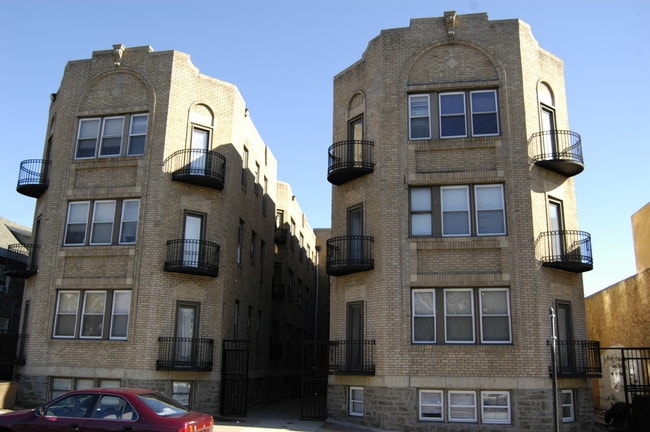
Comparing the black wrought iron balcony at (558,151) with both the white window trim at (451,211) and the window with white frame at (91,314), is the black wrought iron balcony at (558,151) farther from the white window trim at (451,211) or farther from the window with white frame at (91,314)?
the window with white frame at (91,314)

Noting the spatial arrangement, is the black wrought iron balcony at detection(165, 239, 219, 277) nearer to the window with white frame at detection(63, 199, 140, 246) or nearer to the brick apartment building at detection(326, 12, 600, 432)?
the window with white frame at detection(63, 199, 140, 246)

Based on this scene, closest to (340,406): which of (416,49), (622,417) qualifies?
(622,417)

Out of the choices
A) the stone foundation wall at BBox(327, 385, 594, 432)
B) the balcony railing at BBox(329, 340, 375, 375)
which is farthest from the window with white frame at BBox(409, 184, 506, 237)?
the stone foundation wall at BBox(327, 385, 594, 432)

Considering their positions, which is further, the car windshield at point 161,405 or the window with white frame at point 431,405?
the window with white frame at point 431,405

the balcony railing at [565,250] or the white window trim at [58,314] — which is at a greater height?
the balcony railing at [565,250]

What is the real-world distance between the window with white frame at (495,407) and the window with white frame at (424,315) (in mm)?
2180

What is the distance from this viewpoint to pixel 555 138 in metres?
20.0

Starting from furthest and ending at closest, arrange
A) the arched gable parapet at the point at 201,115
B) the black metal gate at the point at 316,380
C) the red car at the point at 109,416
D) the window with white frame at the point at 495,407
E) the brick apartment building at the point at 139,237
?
the arched gable parapet at the point at 201,115 < the brick apartment building at the point at 139,237 < the black metal gate at the point at 316,380 < the window with white frame at the point at 495,407 < the red car at the point at 109,416

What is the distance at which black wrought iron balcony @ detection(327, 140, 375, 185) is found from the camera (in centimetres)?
1988

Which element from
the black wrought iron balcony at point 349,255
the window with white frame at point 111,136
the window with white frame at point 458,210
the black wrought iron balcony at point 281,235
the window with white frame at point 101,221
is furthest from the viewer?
the black wrought iron balcony at point 281,235

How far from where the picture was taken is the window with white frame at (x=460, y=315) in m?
18.0

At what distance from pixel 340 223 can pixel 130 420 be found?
11478 mm

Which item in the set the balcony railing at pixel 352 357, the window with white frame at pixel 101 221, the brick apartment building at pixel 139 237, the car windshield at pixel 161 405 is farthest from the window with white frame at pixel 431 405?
the window with white frame at pixel 101 221

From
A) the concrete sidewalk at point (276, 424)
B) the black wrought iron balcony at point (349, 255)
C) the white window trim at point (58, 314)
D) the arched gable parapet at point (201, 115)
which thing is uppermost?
the arched gable parapet at point (201, 115)
